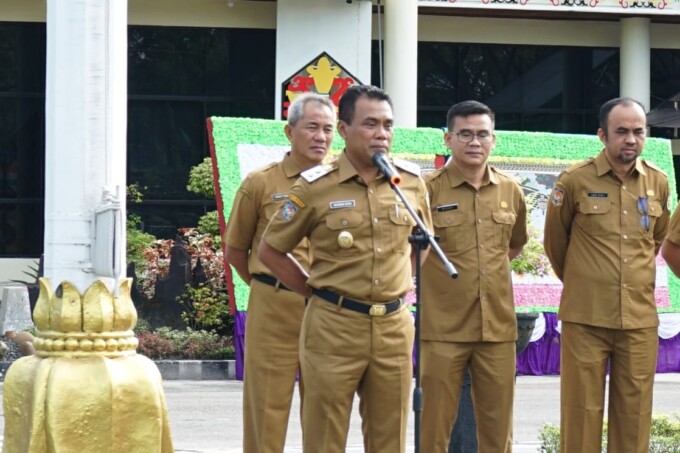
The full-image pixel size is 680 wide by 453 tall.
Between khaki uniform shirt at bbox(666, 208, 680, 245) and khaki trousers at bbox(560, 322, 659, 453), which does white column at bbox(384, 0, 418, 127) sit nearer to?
khaki uniform shirt at bbox(666, 208, 680, 245)

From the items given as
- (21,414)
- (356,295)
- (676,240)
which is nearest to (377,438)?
(356,295)

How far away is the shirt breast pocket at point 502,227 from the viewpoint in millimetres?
7828

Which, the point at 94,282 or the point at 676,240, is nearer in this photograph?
the point at 94,282

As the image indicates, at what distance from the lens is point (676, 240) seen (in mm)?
7859

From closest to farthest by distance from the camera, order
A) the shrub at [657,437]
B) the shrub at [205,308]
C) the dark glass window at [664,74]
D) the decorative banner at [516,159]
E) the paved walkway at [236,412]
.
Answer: the shrub at [657,437] → the paved walkway at [236,412] → the decorative banner at [516,159] → the shrub at [205,308] → the dark glass window at [664,74]

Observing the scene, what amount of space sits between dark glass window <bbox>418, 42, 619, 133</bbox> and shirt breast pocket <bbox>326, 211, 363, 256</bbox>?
59.7ft

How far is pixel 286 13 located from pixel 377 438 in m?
16.6

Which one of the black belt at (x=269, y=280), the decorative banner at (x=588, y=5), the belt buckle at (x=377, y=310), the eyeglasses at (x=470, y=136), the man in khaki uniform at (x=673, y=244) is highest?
the decorative banner at (x=588, y=5)

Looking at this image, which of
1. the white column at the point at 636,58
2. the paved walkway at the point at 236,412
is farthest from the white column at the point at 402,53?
the paved walkway at the point at 236,412

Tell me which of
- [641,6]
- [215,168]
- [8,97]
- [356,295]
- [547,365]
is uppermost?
[641,6]

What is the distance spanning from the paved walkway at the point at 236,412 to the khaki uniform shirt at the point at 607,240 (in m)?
2.67

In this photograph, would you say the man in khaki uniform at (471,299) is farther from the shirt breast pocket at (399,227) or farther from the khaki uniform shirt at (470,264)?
the shirt breast pocket at (399,227)

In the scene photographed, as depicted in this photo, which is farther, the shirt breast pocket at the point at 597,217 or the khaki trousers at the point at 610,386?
the shirt breast pocket at the point at 597,217

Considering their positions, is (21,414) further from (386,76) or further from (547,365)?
(386,76)
